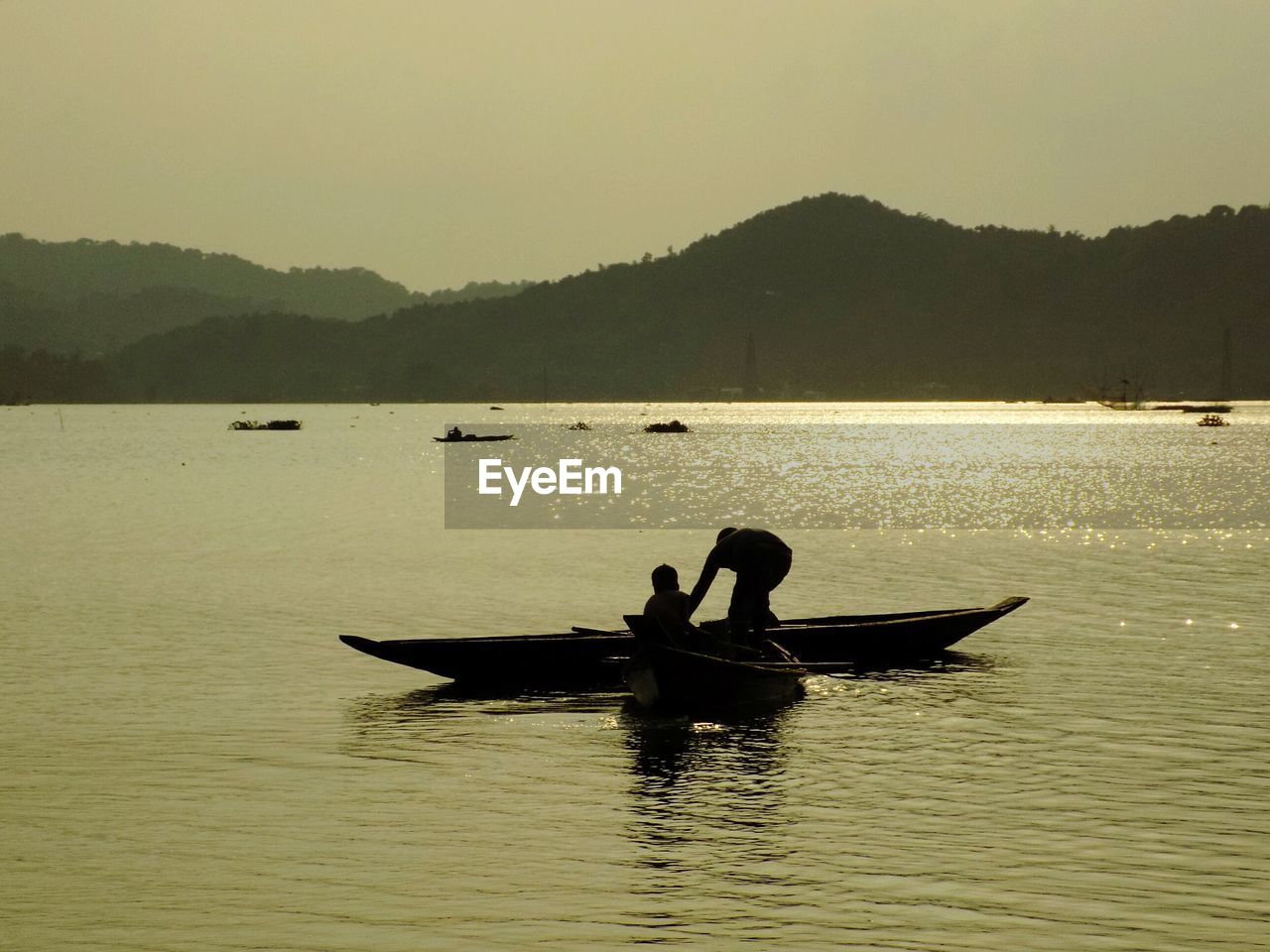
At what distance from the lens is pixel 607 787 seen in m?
20.6

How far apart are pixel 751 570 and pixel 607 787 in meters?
7.46

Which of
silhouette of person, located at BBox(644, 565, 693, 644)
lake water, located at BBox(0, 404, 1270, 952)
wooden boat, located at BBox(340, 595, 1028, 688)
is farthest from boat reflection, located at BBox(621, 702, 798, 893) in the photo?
wooden boat, located at BBox(340, 595, 1028, 688)

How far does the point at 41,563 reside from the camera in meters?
54.8

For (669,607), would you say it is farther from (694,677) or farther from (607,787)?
(607,787)

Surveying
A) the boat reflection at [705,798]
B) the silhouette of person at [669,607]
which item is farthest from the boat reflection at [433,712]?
the silhouette of person at [669,607]

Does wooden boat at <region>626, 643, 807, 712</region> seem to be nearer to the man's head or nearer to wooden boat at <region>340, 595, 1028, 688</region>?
the man's head

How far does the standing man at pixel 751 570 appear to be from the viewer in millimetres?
27047

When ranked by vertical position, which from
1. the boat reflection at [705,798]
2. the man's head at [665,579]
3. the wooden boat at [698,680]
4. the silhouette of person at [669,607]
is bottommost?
the boat reflection at [705,798]

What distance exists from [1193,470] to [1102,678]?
371 ft

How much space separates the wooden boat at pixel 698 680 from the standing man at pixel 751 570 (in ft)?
3.85

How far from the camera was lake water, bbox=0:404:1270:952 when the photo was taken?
1513 centimetres

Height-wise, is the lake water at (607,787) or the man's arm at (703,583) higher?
the man's arm at (703,583)

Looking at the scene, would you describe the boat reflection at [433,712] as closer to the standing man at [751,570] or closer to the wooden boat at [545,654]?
the wooden boat at [545,654]

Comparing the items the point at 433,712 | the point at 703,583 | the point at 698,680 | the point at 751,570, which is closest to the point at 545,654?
the point at 433,712
